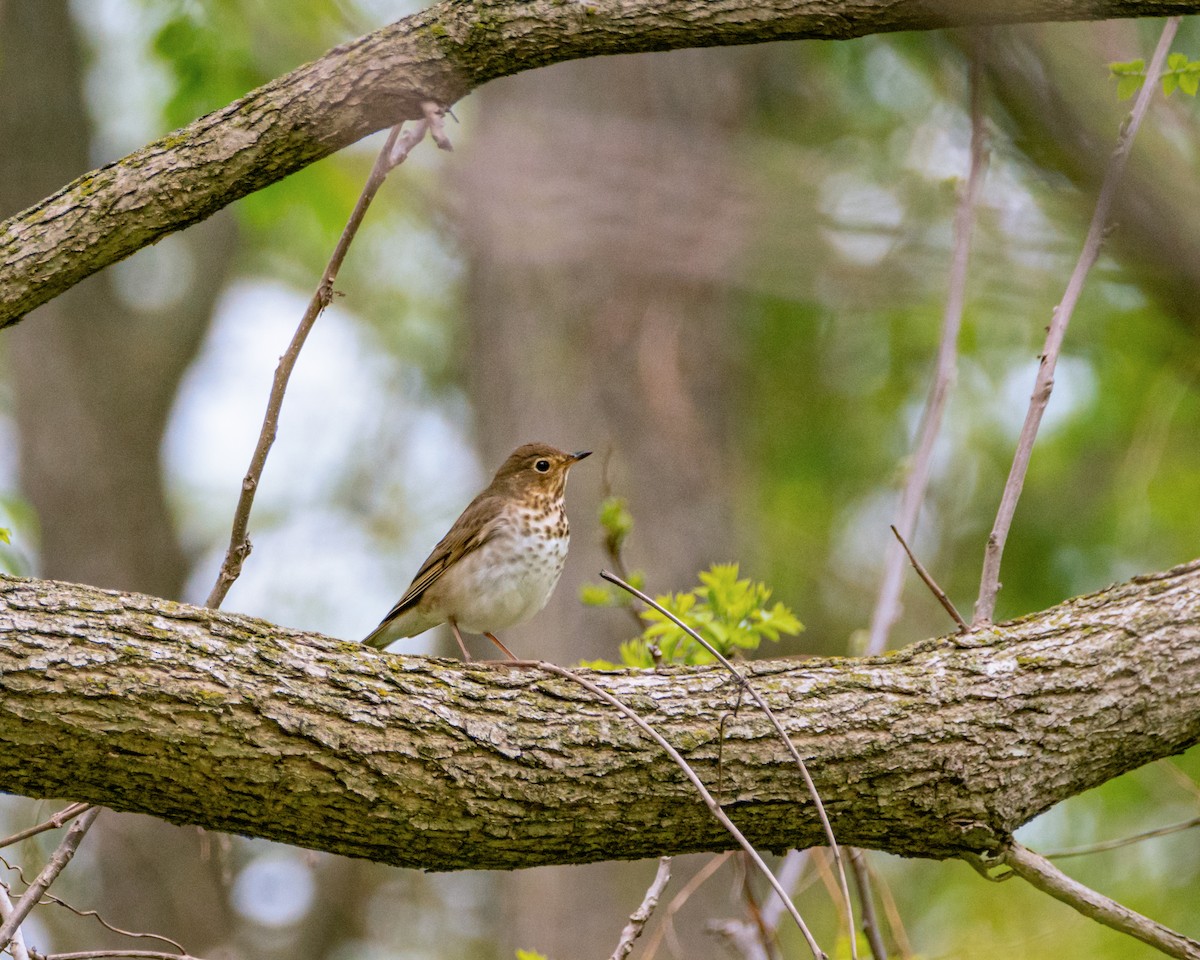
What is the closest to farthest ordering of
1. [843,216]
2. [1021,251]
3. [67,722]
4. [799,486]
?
1. [67,722]
2. [1021,251]
3. [843,216]
4. [799,486]

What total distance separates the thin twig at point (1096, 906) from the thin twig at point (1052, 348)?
0.60 m

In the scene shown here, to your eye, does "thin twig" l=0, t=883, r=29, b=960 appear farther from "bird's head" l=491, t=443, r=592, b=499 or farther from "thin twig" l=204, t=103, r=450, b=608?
"bird's head" l=491, t=443, r=592, b=499

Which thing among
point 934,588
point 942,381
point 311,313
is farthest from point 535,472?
point 934,588

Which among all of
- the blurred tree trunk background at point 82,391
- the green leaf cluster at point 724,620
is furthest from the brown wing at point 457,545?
the blurred tree trunk background at point 82,391

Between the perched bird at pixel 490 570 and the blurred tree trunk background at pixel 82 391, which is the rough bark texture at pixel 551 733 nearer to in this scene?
the perched bird at pixel 490 570

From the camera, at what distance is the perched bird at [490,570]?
5.13 meters

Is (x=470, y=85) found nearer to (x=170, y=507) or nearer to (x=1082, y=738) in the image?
(x=1082, y=738)

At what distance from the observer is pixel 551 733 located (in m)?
3.09

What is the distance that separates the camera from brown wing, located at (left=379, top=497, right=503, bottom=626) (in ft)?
17.0

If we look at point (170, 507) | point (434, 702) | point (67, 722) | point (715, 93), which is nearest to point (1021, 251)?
point (715, 93)

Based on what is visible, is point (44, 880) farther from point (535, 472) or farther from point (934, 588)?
point (535, 472)

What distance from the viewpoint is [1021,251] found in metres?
6.70

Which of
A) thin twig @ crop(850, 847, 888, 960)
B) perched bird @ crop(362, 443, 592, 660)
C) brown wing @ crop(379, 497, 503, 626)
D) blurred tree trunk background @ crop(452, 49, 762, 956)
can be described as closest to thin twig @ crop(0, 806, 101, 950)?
perched bird @ crop(362, 443, 592, 660)

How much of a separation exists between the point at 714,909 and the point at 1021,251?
379 cm
